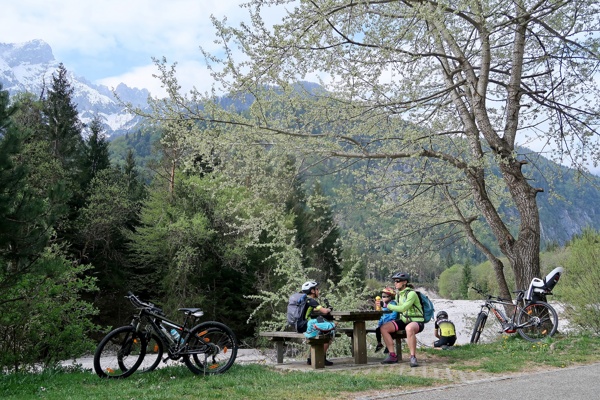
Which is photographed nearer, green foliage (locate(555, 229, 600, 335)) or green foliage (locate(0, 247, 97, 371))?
green foliage (locate(0, 247, 97, 371))

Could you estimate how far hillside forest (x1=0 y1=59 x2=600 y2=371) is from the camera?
9.27m

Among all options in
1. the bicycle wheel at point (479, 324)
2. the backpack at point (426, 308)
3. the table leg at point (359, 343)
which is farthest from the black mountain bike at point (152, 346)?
the bicycle wheel at point (479, 324)

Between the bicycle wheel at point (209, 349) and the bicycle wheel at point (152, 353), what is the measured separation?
383mm

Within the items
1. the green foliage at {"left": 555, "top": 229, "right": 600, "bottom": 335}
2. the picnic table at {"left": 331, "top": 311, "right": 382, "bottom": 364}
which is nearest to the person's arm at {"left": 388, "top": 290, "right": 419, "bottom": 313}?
the picnic table at {"left": 331, "top": 311, "right": 382, "bottom": 364}

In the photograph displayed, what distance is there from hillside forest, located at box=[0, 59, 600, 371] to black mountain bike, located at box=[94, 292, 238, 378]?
2.00m

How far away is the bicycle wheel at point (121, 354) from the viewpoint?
7.59 metres

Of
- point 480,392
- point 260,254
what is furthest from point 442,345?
point 260,254

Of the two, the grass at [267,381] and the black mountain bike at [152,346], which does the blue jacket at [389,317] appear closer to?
the grass at [267,381]

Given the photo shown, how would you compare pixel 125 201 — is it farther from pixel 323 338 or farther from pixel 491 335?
pixel 323 338

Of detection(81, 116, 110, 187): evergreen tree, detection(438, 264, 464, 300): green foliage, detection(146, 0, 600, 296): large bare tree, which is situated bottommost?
detection(438, 264, 464, 300): green foliage

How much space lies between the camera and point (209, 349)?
25.8 feet

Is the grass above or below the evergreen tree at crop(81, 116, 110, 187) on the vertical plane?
below

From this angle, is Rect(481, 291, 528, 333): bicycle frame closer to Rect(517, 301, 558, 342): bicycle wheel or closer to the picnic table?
Rect(517, 301, 558, 342): bicycle wheel

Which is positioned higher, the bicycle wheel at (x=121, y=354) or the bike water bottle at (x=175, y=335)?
the bike water bottle at (x=175, y=335)
